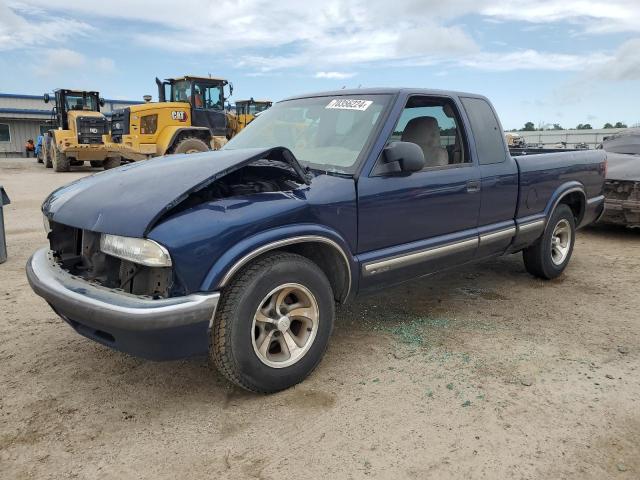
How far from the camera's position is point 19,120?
39312 millimetres

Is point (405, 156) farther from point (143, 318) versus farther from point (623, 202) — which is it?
point (623, 202)

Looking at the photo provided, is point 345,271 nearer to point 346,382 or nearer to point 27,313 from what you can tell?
point 346,382

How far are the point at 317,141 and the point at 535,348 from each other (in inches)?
87.6

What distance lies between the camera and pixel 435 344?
3783mm

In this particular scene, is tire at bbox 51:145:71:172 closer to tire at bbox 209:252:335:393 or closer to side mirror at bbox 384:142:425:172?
side mirror at bbox 384:142:425:172

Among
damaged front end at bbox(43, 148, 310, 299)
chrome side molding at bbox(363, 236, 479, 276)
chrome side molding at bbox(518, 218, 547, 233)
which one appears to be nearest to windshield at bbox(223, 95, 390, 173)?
damaged front end at bbox(43, 148, 310, 299)

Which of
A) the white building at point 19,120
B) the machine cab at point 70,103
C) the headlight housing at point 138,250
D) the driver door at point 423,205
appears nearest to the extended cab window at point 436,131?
the driver door at point 423,205

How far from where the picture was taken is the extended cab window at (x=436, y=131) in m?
4.14

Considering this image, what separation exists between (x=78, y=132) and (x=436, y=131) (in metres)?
19.4

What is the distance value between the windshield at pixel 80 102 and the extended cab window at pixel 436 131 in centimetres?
2125

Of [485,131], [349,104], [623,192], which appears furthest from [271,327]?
[623,192]

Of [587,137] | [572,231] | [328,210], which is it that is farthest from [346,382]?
[587,137]

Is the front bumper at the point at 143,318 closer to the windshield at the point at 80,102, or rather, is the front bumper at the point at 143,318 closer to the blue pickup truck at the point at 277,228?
the blue pickup truck at the point at 277,228

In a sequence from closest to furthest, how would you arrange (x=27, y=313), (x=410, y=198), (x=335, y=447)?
1. (x=335, y=447)
2. (x=410, y=198)
3. (x=27, y=313)
